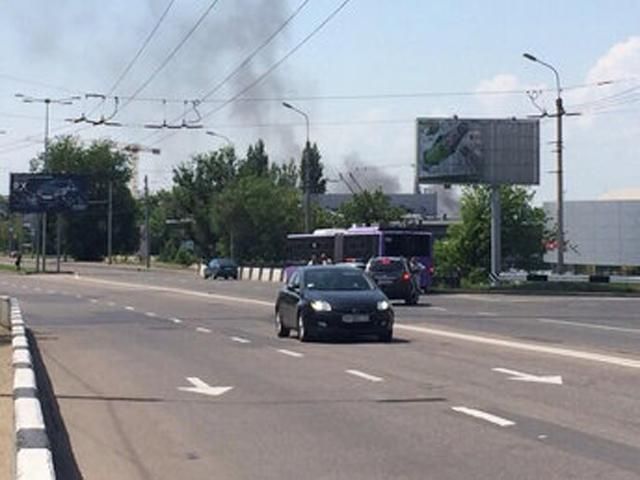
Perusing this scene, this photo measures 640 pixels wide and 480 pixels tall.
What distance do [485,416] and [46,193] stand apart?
89.4 metres

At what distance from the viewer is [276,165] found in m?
153

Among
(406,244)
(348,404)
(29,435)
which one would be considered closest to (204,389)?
(348,404)

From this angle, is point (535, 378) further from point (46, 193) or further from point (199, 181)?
point (199, 181)

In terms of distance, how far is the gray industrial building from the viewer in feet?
326

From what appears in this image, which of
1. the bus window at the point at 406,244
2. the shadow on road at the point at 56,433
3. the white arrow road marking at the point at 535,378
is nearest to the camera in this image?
the shadow on road at the point at 56,433

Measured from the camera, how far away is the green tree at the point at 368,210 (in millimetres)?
91625

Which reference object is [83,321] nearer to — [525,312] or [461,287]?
[525,312]

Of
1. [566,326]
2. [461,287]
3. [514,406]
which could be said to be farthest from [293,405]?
[461,287]

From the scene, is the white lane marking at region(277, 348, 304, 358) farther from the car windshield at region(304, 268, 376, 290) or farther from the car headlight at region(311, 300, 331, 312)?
the car windshield at region(304, 268, 376, 290)

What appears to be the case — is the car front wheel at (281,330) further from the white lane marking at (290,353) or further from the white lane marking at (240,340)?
the white lane marking at (290,353)

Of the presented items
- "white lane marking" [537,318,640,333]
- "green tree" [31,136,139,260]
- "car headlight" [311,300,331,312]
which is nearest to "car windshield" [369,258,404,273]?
"white lane marking" [537,318,640,333]

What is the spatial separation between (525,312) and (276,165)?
119695 millimetres

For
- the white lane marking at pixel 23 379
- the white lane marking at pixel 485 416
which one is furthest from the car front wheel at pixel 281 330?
the white lane marking at pixel 485 416

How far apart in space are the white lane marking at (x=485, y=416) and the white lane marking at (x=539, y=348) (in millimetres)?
5247
